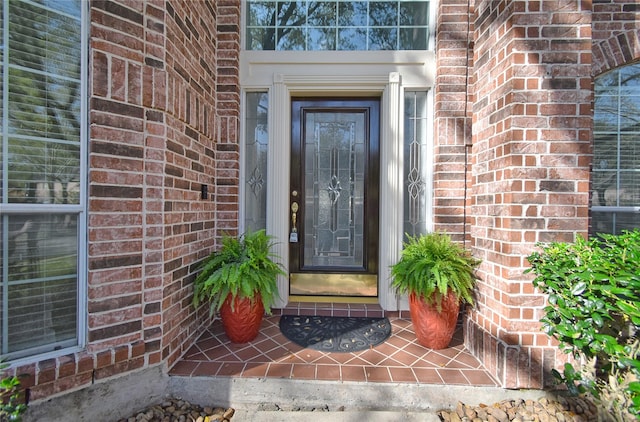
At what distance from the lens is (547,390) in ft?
5.81

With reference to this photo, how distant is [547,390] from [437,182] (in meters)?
1.62

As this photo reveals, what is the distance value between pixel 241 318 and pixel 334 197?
1464mm

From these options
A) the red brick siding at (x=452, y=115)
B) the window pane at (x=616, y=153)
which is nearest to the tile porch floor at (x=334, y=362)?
the red brick siding at (x=452, y=115)

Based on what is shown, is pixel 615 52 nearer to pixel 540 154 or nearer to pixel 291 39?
pixel 540 154

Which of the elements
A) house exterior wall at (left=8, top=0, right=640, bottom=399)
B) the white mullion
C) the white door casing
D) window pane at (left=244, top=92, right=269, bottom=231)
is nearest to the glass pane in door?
the white door casing

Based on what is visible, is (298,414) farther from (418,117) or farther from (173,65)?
(418,117)

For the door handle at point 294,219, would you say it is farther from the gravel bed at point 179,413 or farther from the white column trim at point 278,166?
the gravel bed at point 179,413

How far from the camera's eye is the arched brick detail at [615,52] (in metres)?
2.13

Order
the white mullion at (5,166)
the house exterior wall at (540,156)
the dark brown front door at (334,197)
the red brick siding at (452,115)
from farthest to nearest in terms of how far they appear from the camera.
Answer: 1. the dark brown front door at (334,197)
2. the red brick siding at (452,115)
3. the house exterior wall at (540,156)
4. the white mullion at (5,166)

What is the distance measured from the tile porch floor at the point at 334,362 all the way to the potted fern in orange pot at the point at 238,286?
0.58 feet

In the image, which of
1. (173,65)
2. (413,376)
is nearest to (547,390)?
(413,376)

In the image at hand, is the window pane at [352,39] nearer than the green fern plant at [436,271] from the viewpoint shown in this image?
No

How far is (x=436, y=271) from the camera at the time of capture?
1998mm

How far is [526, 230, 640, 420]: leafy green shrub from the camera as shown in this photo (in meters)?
1.25
